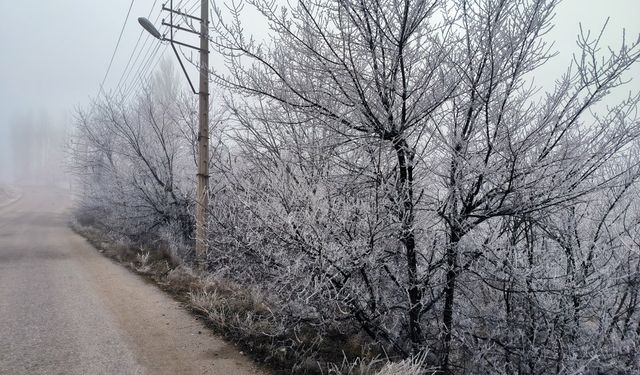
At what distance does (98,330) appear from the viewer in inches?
192

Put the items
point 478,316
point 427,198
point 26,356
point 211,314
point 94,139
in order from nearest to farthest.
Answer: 1. point 26,356
2. point 427,198
3. point 478,316
4. point 211,314
5. point 94,139

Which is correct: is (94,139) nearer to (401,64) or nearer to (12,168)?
(401,64)

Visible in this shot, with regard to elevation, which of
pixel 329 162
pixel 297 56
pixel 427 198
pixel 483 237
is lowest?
pixel 483 237

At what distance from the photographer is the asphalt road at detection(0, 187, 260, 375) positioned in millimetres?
3945

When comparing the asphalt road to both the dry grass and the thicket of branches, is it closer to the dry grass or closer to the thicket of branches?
the dry grass

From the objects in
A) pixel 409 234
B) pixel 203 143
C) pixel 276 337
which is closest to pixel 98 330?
pixel 276 337

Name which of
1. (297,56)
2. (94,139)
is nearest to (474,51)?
(297,56)

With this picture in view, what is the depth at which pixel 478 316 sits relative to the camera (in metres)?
4.67

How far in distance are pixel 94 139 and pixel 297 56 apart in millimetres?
12333

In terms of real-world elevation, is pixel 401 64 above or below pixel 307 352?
above

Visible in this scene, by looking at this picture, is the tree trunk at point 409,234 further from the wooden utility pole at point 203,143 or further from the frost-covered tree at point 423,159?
the wooden utility pole at point 203,143

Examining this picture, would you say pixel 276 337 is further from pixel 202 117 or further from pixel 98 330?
pixel 202 117

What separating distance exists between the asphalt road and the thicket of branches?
1128 millimetres

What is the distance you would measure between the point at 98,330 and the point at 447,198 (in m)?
4.43
